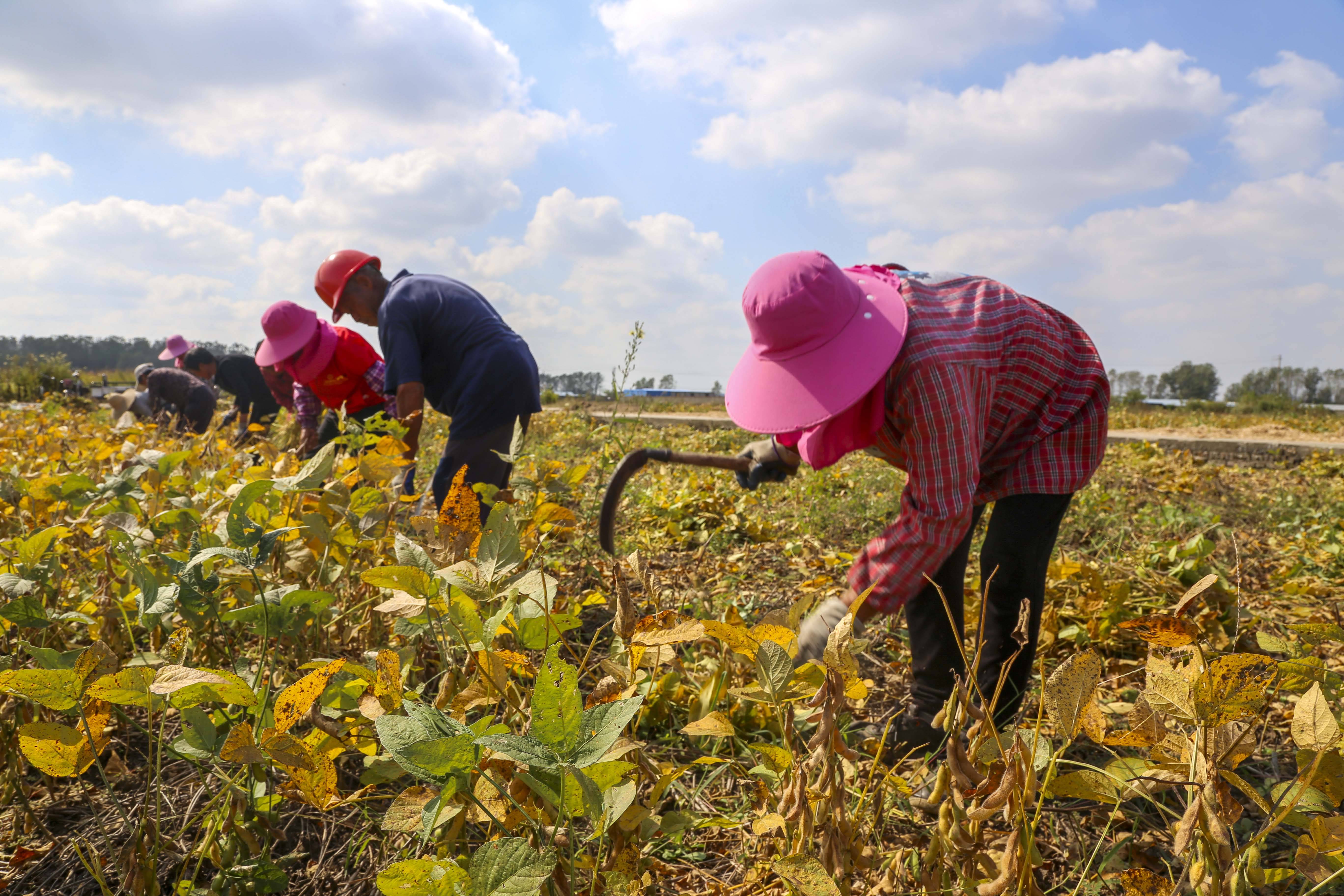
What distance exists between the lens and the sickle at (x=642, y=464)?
2354 mm

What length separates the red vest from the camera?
402 cm

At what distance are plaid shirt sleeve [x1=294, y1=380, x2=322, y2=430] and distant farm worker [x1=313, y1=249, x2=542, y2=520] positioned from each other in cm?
116

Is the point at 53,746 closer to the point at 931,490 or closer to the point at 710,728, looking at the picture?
the point at 710,728

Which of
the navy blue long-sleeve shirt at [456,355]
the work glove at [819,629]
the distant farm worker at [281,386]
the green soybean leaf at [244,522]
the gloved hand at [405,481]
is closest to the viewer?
the green soybean leaf at [244,522]

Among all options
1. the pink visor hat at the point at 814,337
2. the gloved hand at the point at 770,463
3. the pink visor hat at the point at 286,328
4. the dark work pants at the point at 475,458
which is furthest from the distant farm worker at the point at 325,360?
the pink visor hat at the point at 814,337

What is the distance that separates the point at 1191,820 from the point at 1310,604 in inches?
107

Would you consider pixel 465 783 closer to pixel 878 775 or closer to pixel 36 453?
pixel 878 775

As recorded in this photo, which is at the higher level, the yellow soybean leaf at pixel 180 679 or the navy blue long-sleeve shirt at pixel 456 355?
the navy blue long-sleeve shirt at pixel 456 355

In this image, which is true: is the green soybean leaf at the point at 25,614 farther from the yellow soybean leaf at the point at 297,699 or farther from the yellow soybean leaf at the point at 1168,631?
the yellow soybean leaf at the point at 1168,631

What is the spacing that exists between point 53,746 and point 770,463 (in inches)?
70.2

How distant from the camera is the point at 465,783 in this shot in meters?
0.69

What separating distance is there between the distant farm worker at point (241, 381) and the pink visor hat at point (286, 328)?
10.3 feet

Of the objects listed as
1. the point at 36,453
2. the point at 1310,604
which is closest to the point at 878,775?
the point at 1310,604

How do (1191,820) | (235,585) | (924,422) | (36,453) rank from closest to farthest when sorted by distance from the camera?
1. (1191,820)
2. (235,585)
3. (924,422)
4. (36,453)
